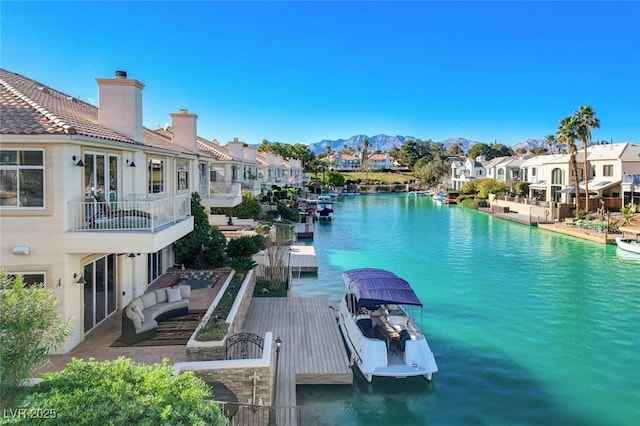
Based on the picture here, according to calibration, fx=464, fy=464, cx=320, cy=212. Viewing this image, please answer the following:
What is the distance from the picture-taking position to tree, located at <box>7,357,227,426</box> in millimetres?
5266

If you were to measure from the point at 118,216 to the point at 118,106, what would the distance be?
403cm

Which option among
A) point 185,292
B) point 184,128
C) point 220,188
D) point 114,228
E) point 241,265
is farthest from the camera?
point 220,188

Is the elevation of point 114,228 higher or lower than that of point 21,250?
higher

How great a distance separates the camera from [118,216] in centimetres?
1213

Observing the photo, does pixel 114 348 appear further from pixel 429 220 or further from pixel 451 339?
pixel 429 220

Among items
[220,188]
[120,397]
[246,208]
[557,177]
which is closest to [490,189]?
[557,177]

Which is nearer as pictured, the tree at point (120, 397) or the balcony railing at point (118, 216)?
the tree at point (120, 397)

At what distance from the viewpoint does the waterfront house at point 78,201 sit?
1070 cm

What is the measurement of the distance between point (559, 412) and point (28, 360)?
1207cm

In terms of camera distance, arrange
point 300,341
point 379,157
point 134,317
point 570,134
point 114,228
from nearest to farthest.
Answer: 1. point 134,317
2. point 114,228
3. point 300,341
4. point 570,134
5. point 379,157

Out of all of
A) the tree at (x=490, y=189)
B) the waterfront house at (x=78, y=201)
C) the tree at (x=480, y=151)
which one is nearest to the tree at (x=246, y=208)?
the waterfront house at (x=78, y=201)

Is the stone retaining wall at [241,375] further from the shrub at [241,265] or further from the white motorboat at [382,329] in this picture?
the shrub at [241,265]

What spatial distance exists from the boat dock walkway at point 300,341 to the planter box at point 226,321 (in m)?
0.76

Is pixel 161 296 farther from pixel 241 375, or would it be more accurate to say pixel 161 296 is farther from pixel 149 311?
pixel 241 375
